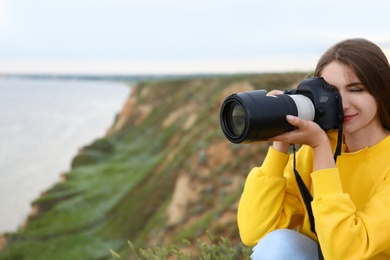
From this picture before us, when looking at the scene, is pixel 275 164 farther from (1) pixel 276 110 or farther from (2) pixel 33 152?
(2) pixel 33 152

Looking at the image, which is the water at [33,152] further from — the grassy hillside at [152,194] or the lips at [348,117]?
the lips at [348,117]

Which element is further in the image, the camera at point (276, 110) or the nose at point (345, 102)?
the nose at point (345, 102)

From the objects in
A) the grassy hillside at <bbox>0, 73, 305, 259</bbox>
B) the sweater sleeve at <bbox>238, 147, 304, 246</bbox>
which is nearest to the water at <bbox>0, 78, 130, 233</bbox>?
the grassy hillside at <bbox>0, 73, 305, 259</bbox>

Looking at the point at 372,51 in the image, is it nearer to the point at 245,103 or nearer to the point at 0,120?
the point at 245,103

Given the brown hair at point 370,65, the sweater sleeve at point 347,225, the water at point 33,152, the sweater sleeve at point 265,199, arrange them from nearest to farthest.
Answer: the sweater sleeve at point 347,225, the brown hair at point 370,65, the sweater sleeve at point 265,199, the water at point 33,152

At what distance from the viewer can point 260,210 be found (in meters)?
2.36

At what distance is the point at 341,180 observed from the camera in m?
2.19

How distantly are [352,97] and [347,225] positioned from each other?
52 centimetres

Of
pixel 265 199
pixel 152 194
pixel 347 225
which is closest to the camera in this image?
pixel 347 225

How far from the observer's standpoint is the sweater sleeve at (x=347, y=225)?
1895 millimetres

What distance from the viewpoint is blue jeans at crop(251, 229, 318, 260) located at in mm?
2113

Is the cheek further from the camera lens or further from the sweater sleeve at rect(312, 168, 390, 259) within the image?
the camera lens

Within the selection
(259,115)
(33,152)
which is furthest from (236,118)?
(33,152)

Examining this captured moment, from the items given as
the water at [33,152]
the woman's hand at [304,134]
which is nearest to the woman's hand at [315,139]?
the woman's hand at [304,134]
